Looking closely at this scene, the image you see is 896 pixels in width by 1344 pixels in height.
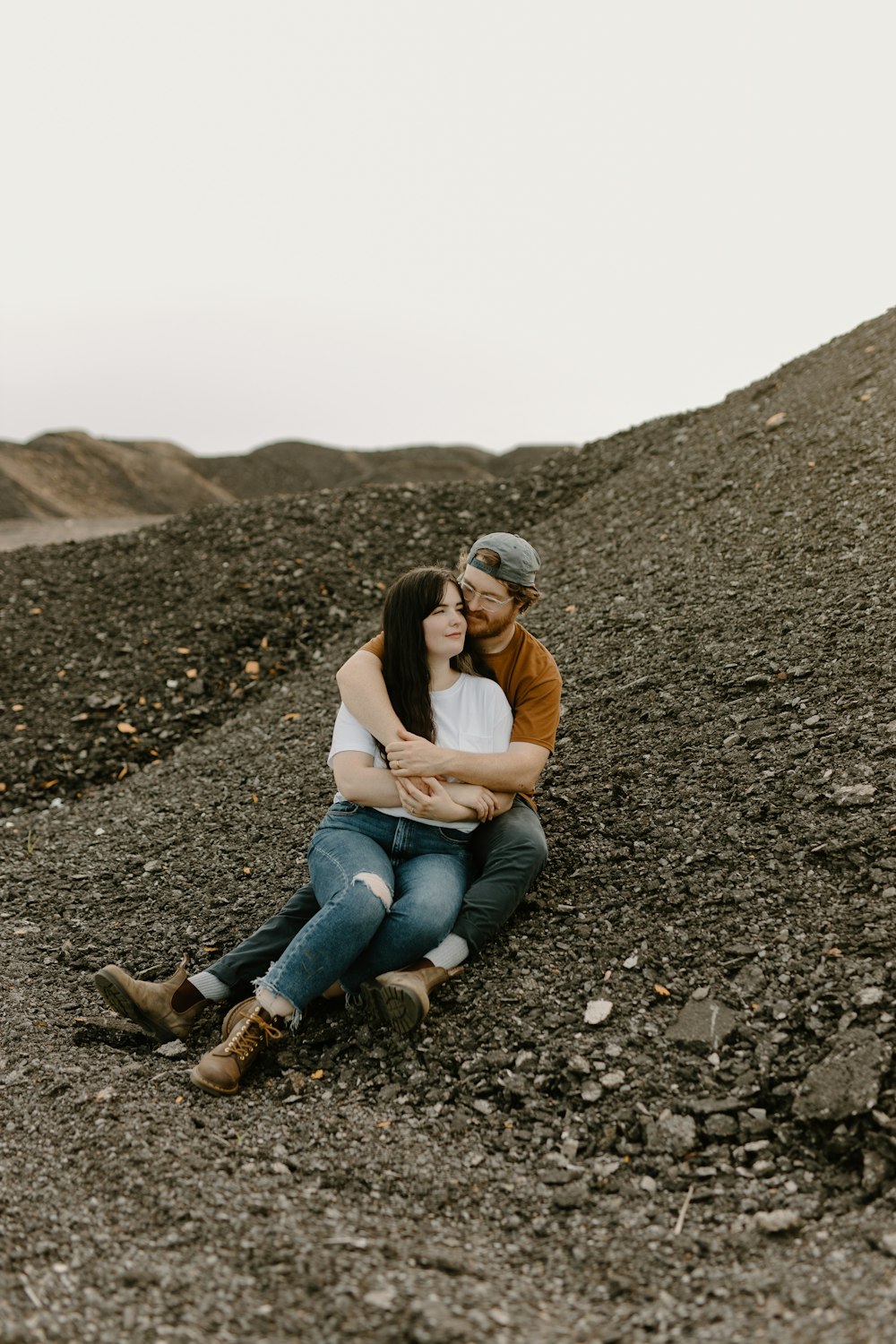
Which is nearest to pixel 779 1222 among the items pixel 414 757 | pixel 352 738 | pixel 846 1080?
pixel 846 1080

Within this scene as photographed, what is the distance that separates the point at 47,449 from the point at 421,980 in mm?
23221

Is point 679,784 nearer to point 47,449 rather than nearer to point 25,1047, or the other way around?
point 25,1047

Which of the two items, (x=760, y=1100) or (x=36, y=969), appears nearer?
(x=760, y=1100)

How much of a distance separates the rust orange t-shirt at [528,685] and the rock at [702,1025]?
3.25ft

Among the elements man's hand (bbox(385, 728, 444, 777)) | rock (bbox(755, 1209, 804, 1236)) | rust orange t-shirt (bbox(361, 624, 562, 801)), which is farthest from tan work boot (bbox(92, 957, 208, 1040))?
rock (bbox(755, 1209, 804, 1236))

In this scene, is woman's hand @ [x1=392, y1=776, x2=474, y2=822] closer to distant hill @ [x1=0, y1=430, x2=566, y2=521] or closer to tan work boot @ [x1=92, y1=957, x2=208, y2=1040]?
tan work boot @ [x1=92, y1=957, x2=208, y2=1040]

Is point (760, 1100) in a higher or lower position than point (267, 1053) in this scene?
lower

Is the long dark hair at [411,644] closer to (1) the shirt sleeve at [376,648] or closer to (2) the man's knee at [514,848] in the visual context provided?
(1) the shirt sleeve at [376,648]

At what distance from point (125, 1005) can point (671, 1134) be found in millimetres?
1822

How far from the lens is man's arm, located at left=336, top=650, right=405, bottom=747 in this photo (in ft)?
11.5

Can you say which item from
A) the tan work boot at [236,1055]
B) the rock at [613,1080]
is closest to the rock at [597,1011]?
the rock at [613,1080]

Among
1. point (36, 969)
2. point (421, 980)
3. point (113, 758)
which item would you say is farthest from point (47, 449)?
point (421, 980)

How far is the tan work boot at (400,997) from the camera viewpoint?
3180mm

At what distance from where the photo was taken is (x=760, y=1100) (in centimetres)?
289
